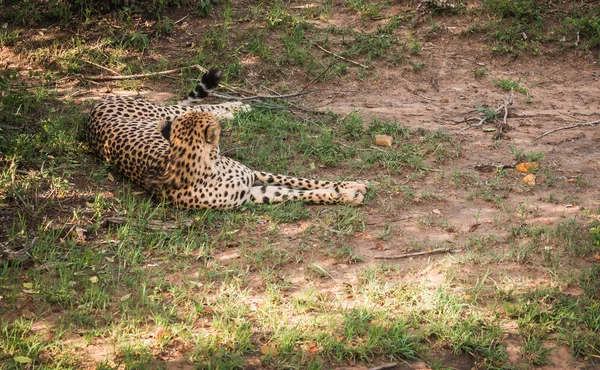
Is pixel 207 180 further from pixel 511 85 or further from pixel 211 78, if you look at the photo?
pixel 511 85

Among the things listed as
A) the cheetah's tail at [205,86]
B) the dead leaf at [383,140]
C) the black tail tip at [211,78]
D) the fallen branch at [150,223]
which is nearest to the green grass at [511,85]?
the dead leaf at [383,140]

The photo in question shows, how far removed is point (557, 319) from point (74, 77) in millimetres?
6033

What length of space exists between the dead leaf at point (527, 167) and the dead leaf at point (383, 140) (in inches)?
50.2

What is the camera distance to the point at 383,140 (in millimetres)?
7207

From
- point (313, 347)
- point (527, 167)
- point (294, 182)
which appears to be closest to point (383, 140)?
point (294, 182)

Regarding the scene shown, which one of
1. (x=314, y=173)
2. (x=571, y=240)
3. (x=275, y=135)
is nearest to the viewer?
(x=571, y=240)

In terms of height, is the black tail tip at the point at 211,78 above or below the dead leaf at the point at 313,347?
above

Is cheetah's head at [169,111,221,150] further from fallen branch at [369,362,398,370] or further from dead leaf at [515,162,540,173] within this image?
dead leaf at [515,162,540,173]

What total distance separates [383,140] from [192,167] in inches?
89.8

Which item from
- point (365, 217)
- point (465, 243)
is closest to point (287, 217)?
point (365, 217)

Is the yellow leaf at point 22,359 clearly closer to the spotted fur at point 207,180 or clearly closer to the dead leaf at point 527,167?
the spotted fur at point 207,180

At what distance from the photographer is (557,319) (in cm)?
460

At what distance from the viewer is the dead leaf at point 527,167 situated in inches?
264

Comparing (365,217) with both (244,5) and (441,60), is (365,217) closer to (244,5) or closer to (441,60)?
(441,60)
